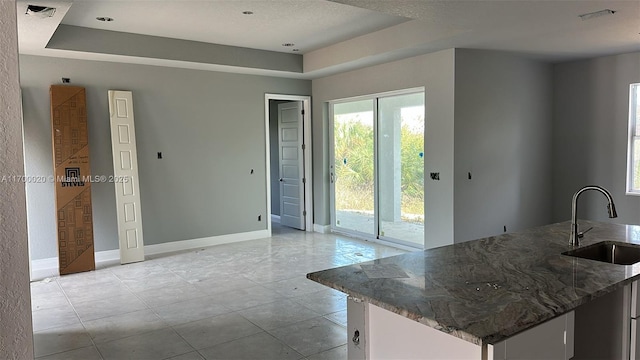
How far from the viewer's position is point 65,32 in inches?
202

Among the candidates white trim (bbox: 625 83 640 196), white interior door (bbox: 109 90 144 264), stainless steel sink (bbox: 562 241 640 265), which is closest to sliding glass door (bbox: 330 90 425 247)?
white trim (bbox: 625 83 640 196)

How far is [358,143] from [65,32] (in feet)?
13.5

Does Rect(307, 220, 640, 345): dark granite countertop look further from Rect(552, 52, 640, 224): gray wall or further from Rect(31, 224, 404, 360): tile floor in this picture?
Rect(552, 52, 640, 224): gray wall

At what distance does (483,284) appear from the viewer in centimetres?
192

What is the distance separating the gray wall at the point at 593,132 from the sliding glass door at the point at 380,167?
2232mm

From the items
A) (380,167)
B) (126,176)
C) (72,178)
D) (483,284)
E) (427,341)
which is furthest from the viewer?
(380,167)

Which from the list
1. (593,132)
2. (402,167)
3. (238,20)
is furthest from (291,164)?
(593,132)

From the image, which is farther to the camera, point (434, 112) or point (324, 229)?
point (324, 229)

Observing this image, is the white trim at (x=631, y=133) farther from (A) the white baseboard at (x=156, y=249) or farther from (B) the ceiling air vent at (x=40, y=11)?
(B) the ceiling air vent at (x=40, y=11)

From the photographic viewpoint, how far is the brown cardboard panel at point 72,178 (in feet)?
17.8

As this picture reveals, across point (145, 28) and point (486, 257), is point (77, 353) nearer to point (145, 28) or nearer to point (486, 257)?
point (486, 257)

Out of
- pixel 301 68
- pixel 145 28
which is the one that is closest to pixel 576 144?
pixel 301 68

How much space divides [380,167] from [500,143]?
5.52ft

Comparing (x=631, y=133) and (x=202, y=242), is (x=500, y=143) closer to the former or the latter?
(x=631, y=133)
